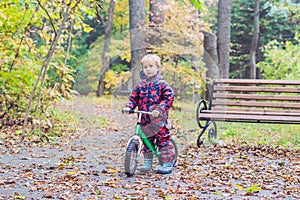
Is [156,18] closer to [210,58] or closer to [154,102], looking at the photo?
[210,58]

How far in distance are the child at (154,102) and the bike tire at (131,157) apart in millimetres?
227

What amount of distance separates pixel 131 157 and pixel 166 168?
1.54 ft

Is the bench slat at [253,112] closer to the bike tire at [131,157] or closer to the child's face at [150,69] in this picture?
the child's face at [150,69]

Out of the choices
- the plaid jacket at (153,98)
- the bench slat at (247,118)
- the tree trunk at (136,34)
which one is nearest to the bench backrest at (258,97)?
the bench slat at (247,118)

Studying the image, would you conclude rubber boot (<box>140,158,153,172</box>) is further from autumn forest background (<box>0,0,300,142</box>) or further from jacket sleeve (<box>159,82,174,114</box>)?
autumn forest background (<box>0,0,300,142</box>)

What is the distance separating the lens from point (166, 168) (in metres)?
4.79

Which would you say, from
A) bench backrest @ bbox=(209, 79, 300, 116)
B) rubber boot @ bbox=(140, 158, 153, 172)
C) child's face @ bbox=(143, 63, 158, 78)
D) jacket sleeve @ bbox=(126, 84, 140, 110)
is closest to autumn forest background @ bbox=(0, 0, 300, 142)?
bench backrest @ bbox=(209, 79, 300, 116)

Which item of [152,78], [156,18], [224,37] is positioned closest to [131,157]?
[152,78]

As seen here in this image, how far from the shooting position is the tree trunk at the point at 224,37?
11.9 meters

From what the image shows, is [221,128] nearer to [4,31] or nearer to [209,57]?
[209,57]

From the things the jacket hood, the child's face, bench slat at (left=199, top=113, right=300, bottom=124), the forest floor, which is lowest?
the forest floor

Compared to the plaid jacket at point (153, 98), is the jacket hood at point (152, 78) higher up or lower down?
higher up

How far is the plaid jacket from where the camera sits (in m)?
4.66

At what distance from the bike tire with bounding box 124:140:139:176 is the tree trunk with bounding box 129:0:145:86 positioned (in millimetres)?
1892
